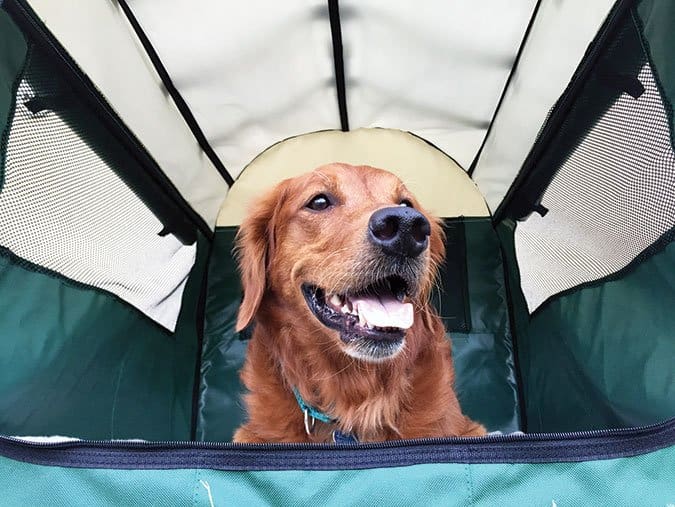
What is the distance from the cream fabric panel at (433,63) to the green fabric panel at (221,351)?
3.44ft

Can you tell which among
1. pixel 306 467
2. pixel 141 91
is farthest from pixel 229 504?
pixel 141 91

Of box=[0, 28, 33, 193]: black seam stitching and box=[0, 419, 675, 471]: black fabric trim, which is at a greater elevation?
box=[0, 28, 33, 193]: black seam stitching

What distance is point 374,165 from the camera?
125 inches

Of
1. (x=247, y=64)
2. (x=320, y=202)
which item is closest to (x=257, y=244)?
(x=320, y=202)

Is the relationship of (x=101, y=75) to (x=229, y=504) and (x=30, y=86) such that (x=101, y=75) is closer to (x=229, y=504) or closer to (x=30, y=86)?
(x=30, y=86)

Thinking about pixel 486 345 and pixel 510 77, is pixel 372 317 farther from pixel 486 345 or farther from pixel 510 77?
pixel 510 77

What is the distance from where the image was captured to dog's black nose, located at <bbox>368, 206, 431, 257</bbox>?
1438 millimetres

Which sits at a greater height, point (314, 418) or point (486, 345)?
point (314, 418)

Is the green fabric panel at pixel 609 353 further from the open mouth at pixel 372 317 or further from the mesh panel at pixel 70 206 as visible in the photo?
the mesh panel at pixel 70 206

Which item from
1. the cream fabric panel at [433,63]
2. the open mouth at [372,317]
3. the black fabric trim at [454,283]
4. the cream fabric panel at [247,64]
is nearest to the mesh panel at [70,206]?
the cream fabric panel at [247,64]

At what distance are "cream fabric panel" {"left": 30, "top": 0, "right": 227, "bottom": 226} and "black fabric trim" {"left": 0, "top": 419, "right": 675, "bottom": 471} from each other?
1.27 m

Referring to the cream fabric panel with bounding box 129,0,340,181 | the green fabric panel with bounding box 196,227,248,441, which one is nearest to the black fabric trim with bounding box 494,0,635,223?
the cream fabric panel with bounding box 129,0,340,181

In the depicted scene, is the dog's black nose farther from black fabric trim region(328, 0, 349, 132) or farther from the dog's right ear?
black fabric trim region(328, 0, 349, 132)

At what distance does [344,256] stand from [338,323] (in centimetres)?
21
